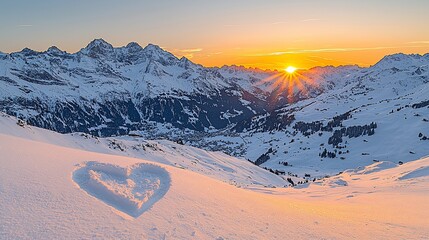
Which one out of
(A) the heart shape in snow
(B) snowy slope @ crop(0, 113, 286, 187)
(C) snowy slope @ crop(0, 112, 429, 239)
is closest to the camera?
(C) snowy slope @ crop(0, 112, 429, 239)

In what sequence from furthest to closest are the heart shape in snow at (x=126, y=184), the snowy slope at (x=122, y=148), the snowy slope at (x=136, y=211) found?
the snowy slope at (x=122, y=148) < the heart shape in snow at (x=126, y=184) < the snowy slope at (x=136, y=211)

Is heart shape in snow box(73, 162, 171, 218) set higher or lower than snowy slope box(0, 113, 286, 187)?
higher

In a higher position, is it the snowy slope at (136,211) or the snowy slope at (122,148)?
the snowy slope at (136,211)

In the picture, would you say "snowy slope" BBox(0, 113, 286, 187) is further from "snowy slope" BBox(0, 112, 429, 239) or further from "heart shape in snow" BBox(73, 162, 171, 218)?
"heart shape in snow" BBox(73, 162, 171, 218)

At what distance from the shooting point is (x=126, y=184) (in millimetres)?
10953

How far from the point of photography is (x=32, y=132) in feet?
86.5

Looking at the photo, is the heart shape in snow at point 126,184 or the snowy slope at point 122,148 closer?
the heart shape in snow at point 126,184

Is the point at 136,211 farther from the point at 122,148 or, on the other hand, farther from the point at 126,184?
the point at 122,148

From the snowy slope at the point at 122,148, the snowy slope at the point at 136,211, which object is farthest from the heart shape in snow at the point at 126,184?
the snowy slope at the point at 122,148

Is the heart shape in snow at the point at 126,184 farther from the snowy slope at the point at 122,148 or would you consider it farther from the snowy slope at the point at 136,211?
the snowy slope at the point at 122,148

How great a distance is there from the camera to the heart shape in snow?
911 cm

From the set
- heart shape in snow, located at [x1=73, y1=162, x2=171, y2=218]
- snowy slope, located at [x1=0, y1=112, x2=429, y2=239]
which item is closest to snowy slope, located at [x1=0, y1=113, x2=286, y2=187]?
snowy slope, located at [x1=0, y1=112, x2=429, y2=239]

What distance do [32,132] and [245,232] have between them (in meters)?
23.9

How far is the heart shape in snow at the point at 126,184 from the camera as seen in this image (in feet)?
29.9
